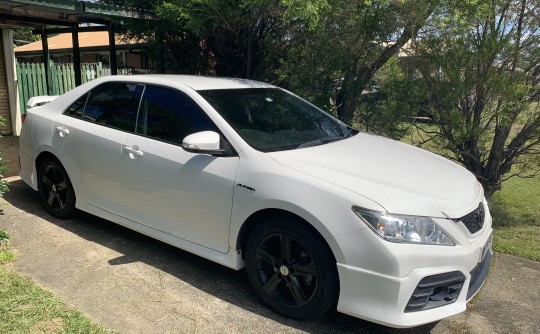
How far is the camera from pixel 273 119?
399 centimetres

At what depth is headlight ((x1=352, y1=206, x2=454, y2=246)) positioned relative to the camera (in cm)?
279

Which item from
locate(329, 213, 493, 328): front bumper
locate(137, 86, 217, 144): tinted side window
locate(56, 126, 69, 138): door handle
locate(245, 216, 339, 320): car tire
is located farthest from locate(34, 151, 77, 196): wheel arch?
locate(329, 213, 493, 328): front bumper

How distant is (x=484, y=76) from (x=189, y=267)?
13.6 ft

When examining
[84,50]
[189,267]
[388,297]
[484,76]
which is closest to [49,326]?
[189,267]

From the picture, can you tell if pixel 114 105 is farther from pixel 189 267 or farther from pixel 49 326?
pixel 49 326

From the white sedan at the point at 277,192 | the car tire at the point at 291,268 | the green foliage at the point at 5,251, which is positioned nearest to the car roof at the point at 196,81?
the white sedan at the point at 277,192

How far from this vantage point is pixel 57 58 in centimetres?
2848

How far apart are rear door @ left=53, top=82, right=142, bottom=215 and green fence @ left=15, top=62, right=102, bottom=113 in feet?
23.3

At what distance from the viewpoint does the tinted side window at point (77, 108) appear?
15.2ft

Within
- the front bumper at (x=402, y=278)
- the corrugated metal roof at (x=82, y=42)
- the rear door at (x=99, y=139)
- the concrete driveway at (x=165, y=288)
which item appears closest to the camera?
the front bumper at (x=402, y=278)

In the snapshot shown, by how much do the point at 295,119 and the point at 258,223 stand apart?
1221 millimetres

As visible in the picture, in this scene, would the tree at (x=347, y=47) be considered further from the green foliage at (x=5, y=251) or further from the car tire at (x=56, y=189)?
the green foliage at (x=5, y=251)

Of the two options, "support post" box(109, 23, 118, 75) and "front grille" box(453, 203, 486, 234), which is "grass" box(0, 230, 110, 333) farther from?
"support post" box(109, 23, 118, 75)

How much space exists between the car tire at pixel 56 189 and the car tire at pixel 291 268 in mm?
2286
